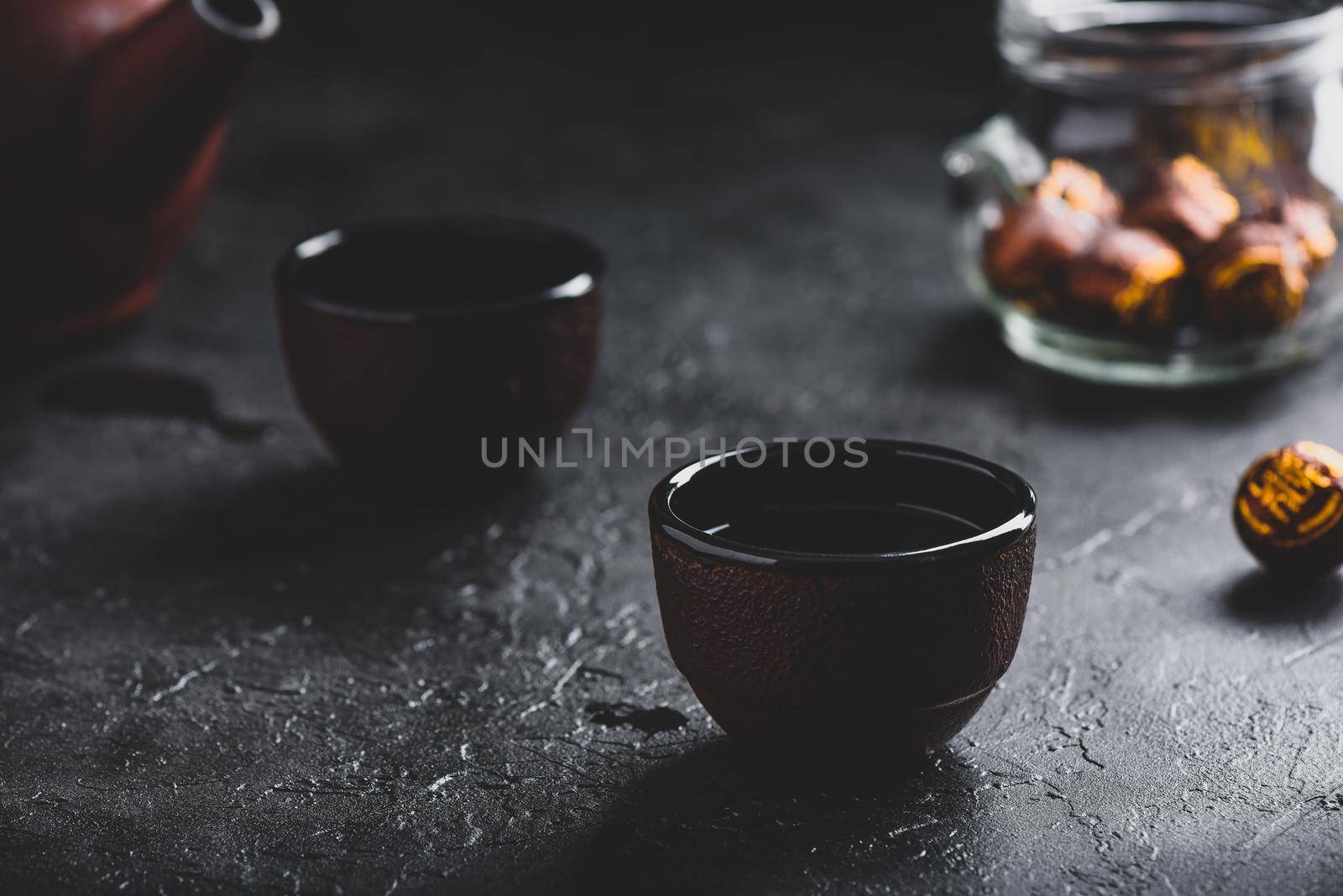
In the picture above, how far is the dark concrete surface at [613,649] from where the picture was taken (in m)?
0.51

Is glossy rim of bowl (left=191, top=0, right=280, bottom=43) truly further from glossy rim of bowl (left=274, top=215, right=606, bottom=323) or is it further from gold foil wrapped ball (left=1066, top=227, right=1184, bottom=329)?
gold foil wrapped ball (left=1066, top=227, right=1184, bottom=329)

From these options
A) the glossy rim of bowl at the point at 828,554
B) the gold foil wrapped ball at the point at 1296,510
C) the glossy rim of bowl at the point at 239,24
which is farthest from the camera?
the glossy rim of bowl at the point at 239,24

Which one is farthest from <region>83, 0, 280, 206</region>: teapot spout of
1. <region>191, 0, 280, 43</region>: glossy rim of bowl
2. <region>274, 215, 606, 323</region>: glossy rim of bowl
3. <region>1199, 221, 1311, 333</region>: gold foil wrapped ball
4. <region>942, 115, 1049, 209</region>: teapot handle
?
<region>1199, 221, 1311, 333</region>: gold foil wrapped ball

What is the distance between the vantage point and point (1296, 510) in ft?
2.18

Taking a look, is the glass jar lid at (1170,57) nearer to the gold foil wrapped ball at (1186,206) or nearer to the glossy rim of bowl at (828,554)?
the gold foil wrapped ball at (1186,206)

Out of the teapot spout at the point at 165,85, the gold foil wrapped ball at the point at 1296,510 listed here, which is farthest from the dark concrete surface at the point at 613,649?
the teapot spout at the point at 165,85

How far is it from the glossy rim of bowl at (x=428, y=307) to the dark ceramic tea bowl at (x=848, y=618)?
0.69 ft

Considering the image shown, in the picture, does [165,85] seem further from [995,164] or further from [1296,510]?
[1296,510]

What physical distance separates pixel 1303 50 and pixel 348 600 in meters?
0.62

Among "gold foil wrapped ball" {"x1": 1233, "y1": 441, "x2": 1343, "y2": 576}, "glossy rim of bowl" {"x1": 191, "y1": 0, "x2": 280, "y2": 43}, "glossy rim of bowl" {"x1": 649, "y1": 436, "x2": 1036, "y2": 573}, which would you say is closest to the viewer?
"glossy rim of bowl" {"x1": 649, "y1": 436, "x2": 1036, "y2": 573}

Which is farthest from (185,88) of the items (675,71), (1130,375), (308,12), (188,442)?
(308,12)

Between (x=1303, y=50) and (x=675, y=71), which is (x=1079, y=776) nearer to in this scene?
(x=1303, y=50)

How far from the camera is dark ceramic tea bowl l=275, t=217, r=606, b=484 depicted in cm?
73

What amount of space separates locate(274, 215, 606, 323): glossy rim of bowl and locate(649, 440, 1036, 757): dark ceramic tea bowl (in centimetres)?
21
